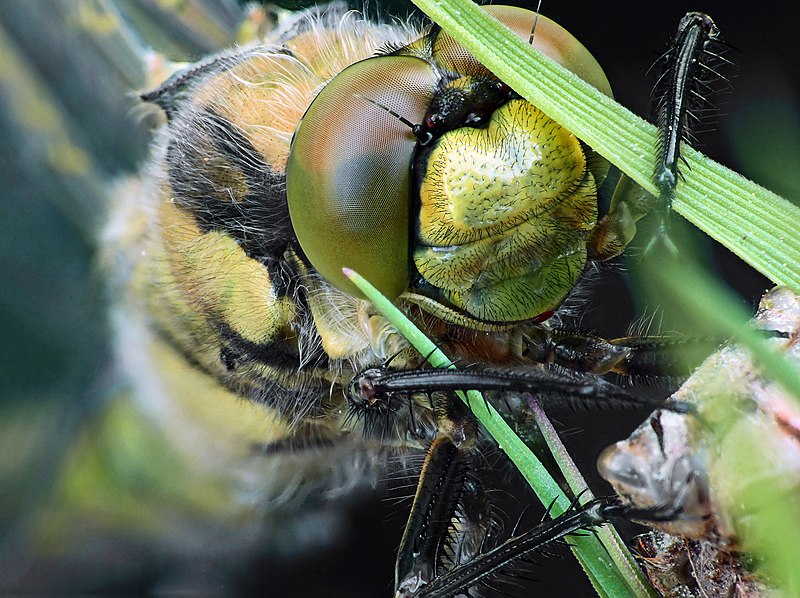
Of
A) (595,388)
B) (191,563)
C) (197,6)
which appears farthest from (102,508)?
(595,388)

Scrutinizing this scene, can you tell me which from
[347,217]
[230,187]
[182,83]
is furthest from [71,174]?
[347,217]

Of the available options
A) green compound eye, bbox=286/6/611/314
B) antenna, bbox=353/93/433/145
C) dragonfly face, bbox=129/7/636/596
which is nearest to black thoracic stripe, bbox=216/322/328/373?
dragonfly face, bbox=129/7/636/596

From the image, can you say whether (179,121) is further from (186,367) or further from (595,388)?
(595,388)

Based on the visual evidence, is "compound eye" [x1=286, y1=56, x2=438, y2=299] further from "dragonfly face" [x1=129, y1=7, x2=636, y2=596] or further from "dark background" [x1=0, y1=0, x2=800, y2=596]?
"dark background" [x1=0, y1=0, x2=800, y2=596]

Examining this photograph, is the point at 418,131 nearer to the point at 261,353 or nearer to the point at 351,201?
the point at 351,201

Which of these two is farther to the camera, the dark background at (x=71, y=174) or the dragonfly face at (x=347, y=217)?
the dark background at (x=71, y=174)

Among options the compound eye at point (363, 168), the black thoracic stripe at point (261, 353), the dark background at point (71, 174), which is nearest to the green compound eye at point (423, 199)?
the compound eye at point (363, 168)

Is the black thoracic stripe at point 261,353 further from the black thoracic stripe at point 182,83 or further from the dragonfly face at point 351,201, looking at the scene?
the black thoracic stripe at point 182,83
